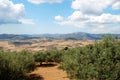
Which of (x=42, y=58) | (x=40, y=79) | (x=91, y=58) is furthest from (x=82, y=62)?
(x=42, y=58)

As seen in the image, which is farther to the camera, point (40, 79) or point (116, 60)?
point (40, 79)

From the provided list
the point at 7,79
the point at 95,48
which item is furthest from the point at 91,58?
the point at 7,79

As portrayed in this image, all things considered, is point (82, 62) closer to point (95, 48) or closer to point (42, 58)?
point (95, 48)

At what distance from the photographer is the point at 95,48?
26422 mm

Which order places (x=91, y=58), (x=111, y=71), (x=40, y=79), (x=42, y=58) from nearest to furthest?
(x=111, y=71), (x=91, y=58), (x=40, y=79), (x=42, y=58)

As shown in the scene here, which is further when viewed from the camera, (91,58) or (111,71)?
(91,58)

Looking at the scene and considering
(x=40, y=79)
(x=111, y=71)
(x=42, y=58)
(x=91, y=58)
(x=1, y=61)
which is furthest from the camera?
(x=42, y=58)

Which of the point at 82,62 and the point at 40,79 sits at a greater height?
the point at 82,62

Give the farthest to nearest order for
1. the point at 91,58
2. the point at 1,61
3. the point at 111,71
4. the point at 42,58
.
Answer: the point at 42,58 < the point at 1,61 < the point at 91,58 < the point at 111,71

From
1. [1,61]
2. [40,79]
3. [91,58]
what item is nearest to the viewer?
[91,58]

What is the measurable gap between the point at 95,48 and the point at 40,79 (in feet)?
84.0

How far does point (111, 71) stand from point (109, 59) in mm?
1222

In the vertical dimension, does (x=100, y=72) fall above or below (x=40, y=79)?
above

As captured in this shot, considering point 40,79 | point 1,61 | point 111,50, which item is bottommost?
point 40,79
